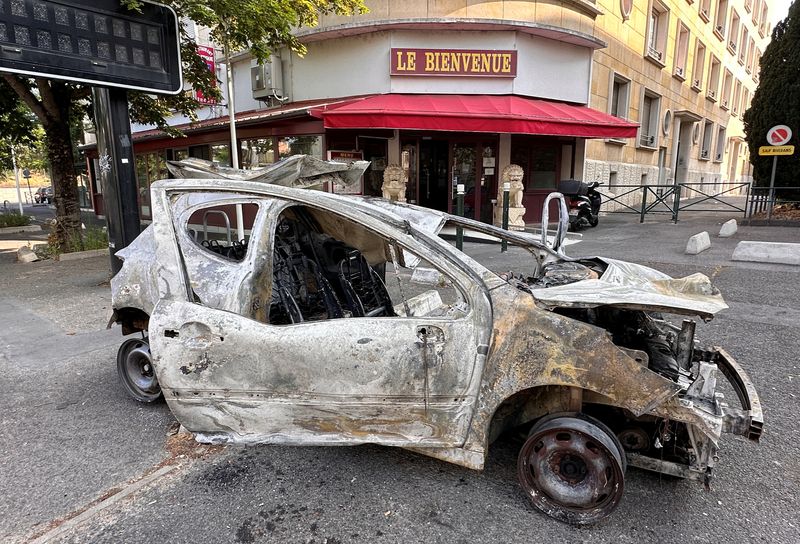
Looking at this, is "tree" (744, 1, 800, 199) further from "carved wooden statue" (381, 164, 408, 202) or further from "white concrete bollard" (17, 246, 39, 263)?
"white concrete bollard" (17, 246, 39, 263)

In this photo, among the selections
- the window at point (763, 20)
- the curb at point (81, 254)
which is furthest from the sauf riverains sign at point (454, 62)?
the window at point (763, 20)

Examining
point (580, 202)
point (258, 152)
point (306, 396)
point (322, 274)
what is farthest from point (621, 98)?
point (306, 396)

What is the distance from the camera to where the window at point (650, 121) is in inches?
778

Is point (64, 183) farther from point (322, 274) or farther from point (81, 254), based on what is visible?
point (322, 274)

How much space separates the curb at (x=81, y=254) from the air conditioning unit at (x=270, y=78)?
6.50m

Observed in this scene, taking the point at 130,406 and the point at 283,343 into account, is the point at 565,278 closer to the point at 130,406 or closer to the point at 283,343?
the point at 283,343

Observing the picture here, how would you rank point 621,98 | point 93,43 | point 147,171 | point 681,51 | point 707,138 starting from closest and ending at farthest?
point 93,43 → point 621,98 → point 147,171 → point 681,51 → point 707,138

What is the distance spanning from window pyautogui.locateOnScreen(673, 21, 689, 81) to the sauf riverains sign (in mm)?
13227

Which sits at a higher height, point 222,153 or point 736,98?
point 736,98

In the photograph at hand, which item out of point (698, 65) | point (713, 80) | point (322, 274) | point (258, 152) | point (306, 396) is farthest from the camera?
point (713, 80)

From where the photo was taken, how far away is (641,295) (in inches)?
99.8

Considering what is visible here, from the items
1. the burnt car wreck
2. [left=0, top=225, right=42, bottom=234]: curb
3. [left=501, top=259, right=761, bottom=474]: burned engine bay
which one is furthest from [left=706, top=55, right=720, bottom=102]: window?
[left=0, top=225, right=42, bottom=234]: curb

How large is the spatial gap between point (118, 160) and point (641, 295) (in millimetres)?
6481

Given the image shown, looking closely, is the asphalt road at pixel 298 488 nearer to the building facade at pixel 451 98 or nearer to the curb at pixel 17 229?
the building facade at pixel 451 98
